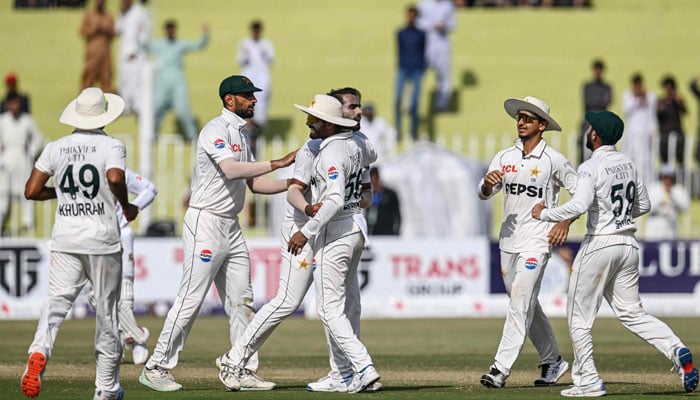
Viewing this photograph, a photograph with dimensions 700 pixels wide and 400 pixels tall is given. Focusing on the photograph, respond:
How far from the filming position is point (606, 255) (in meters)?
11.4

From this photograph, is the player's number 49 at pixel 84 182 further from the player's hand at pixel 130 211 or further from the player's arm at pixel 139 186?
the player's arm at pixel 139 186

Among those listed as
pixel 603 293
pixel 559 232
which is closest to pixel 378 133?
pixel 559 232

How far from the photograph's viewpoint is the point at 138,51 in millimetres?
27031

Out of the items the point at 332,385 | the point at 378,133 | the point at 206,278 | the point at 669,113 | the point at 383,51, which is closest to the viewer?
the point at 332,385

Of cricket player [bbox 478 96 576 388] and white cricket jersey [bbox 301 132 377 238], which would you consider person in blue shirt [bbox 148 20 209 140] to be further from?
white cricket jersey [bbox 301 132 377 238]

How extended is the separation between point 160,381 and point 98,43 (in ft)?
55.0

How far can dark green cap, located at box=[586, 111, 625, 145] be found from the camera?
37.5ft

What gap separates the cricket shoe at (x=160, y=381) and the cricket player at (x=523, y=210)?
2.45 meters

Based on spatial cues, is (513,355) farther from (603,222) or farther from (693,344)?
(693,344)

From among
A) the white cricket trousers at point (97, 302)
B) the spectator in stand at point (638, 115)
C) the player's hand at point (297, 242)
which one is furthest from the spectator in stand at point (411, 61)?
the white cricket trousers at point (97, 302)

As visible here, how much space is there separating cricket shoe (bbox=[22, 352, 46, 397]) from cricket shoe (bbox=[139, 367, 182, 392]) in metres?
1.24

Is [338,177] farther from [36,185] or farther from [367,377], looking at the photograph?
[36,185]

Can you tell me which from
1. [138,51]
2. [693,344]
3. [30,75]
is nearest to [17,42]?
[30,75]

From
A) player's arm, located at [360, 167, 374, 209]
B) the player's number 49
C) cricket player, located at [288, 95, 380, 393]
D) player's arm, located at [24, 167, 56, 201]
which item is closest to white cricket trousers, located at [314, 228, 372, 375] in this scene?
cricket player, located at [288, 95, 380, 393]
